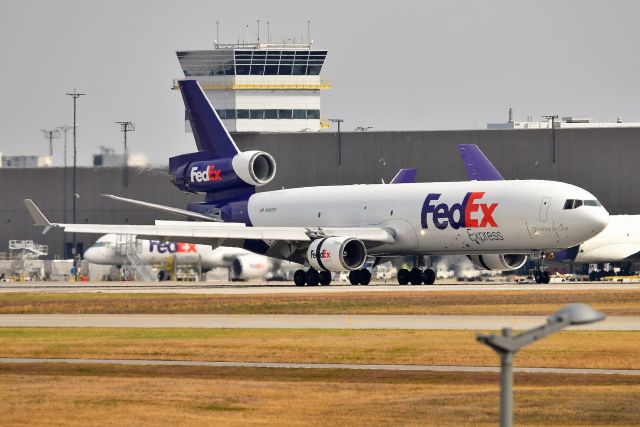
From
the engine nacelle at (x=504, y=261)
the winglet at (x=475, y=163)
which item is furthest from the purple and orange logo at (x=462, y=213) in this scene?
the winglet at (x=475, y=163)

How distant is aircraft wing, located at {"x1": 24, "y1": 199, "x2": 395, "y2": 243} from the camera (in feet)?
215

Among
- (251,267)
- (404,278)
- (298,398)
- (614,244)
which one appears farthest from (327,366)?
(614,244)

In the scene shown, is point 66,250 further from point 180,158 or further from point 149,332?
point 149,332

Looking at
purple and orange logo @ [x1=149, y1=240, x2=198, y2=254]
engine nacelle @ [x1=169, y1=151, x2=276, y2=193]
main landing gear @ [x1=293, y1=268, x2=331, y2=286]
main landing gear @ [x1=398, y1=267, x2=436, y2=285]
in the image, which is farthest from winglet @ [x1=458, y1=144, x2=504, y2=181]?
purple and orange logo @ [x1=149, y1=240, x2=198, y2=254]

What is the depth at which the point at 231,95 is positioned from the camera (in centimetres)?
13850

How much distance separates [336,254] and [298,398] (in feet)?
138

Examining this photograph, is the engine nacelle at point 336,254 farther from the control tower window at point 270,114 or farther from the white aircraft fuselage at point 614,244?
the control tower window at point 270,114

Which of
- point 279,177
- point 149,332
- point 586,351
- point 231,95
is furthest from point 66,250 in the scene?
point 586,351

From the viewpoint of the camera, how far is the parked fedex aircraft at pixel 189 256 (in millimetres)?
81938

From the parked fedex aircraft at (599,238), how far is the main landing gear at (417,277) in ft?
41.7

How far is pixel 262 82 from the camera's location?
139 meters

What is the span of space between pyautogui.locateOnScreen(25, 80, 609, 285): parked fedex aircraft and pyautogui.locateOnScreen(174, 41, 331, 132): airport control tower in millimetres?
60593

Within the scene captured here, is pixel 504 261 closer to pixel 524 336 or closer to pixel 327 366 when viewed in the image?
pixel 327 366

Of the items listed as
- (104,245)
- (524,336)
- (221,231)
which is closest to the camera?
(524,336)
